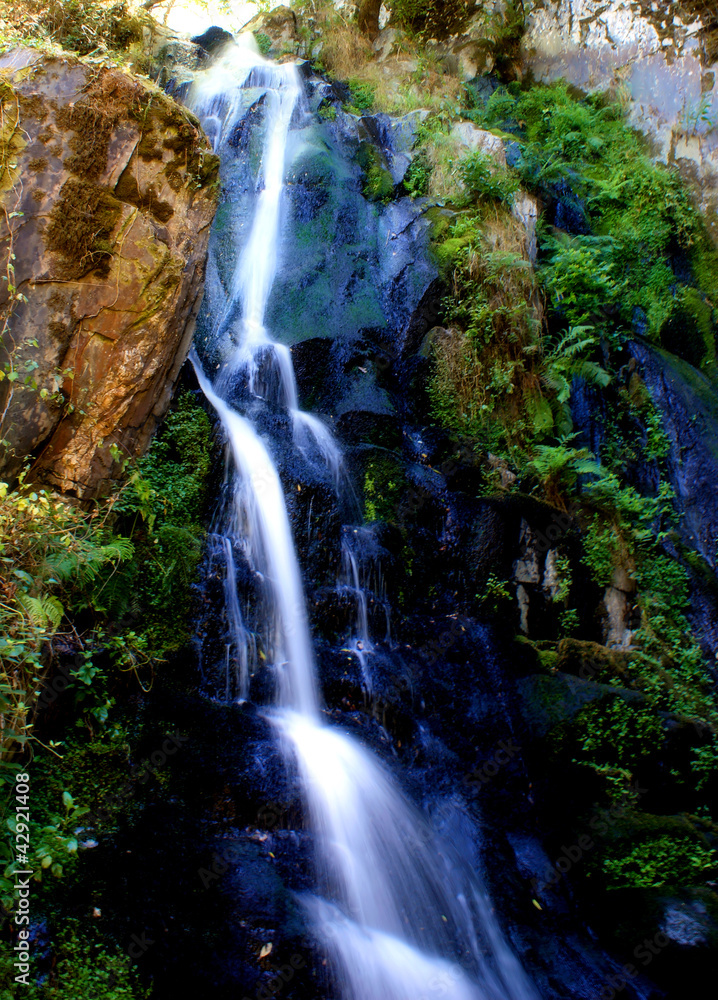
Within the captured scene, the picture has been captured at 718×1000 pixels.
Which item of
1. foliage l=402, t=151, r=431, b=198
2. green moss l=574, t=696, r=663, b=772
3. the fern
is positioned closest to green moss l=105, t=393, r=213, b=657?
A: the fern

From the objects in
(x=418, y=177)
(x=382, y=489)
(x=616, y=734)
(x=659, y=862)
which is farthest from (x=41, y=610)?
(x=418, y=177)

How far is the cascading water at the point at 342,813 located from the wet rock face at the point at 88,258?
1.57m

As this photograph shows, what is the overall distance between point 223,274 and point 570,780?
26.5 feet

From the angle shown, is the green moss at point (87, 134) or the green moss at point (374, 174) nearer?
the green moss at point (87, 134)

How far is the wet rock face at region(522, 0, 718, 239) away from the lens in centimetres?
1038

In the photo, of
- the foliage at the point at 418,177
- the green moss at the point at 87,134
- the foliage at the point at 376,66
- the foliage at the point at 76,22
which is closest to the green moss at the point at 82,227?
the green moss at the point at 87,134

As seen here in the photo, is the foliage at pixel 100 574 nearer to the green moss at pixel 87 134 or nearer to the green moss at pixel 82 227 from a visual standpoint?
the green moss at pixel 82 227

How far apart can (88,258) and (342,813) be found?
15.0 ft

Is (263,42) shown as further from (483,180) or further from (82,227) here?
(82,227)

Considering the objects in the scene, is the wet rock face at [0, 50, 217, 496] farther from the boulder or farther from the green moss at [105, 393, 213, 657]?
the boulder

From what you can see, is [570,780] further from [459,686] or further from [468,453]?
[468,453]

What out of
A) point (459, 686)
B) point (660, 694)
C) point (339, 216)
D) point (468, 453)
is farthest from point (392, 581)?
point (339, 216)

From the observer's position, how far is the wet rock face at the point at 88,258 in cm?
435

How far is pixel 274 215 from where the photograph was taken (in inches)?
388
